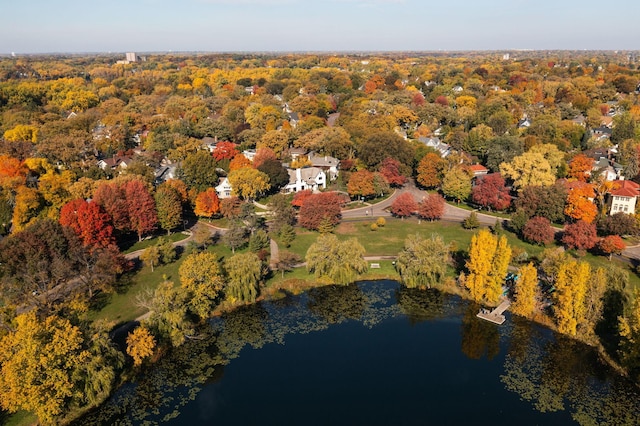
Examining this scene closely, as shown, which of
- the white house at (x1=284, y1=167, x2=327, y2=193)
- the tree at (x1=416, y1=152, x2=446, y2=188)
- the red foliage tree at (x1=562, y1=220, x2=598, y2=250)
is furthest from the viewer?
the white house at (x1=284, y1=167, x2=327, y2=193)

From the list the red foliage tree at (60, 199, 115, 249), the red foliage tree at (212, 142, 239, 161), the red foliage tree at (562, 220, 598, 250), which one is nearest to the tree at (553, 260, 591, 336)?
the red foliage tree at (562, 220, 598, 250)

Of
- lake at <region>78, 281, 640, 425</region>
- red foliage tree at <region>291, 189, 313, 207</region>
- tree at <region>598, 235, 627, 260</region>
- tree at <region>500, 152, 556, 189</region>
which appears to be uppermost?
tree at <region>500, 152, 556, 189</region>

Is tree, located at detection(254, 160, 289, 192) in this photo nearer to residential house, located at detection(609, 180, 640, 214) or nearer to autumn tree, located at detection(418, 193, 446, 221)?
autumn tree, located at detection(418, 193, 446, 221)

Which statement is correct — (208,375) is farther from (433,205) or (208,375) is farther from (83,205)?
(433,205)

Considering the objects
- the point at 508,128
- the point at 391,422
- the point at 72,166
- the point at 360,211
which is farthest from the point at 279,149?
the point at 391,422

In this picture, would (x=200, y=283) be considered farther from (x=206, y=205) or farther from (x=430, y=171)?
(x=430, y=171)

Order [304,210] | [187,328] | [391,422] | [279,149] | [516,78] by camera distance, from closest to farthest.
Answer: [391,422] → [187,328] → [304,210] → [279,149] → [516,78]
